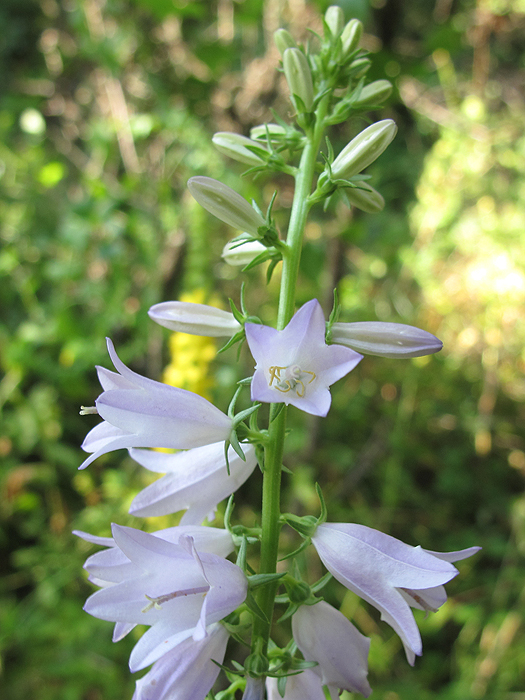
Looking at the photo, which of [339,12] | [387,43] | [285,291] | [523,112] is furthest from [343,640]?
[523,112]

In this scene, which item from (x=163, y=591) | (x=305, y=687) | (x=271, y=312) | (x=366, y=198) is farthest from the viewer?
(x=271, y=312)

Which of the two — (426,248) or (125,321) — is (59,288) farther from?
(426,248)

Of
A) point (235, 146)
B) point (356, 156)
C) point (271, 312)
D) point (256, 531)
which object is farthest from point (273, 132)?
point (271, 312)

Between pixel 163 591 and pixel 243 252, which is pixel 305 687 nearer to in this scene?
pixel 163 591

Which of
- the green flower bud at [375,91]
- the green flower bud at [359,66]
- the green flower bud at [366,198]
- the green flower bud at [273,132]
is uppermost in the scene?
the green flower bud at [359,66]

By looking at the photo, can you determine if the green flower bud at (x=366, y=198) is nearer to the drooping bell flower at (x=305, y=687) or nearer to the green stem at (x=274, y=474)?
the green stem at (x=274, y=474)

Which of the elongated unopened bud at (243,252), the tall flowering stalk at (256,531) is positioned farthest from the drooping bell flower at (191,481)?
the elongated unopened bud at (243,252)

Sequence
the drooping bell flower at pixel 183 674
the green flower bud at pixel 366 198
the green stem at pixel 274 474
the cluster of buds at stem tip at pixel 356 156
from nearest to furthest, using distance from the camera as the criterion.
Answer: the drooping bell flower at pixel 183 674, the green stem at pixel 274 474, the cluster of buds at stem tip at pixel 356 156, the green flower bud at pixel 366 198

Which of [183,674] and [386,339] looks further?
[386,339]

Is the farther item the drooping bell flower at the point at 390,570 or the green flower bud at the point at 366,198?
the green flower bud at the point at 366,198
